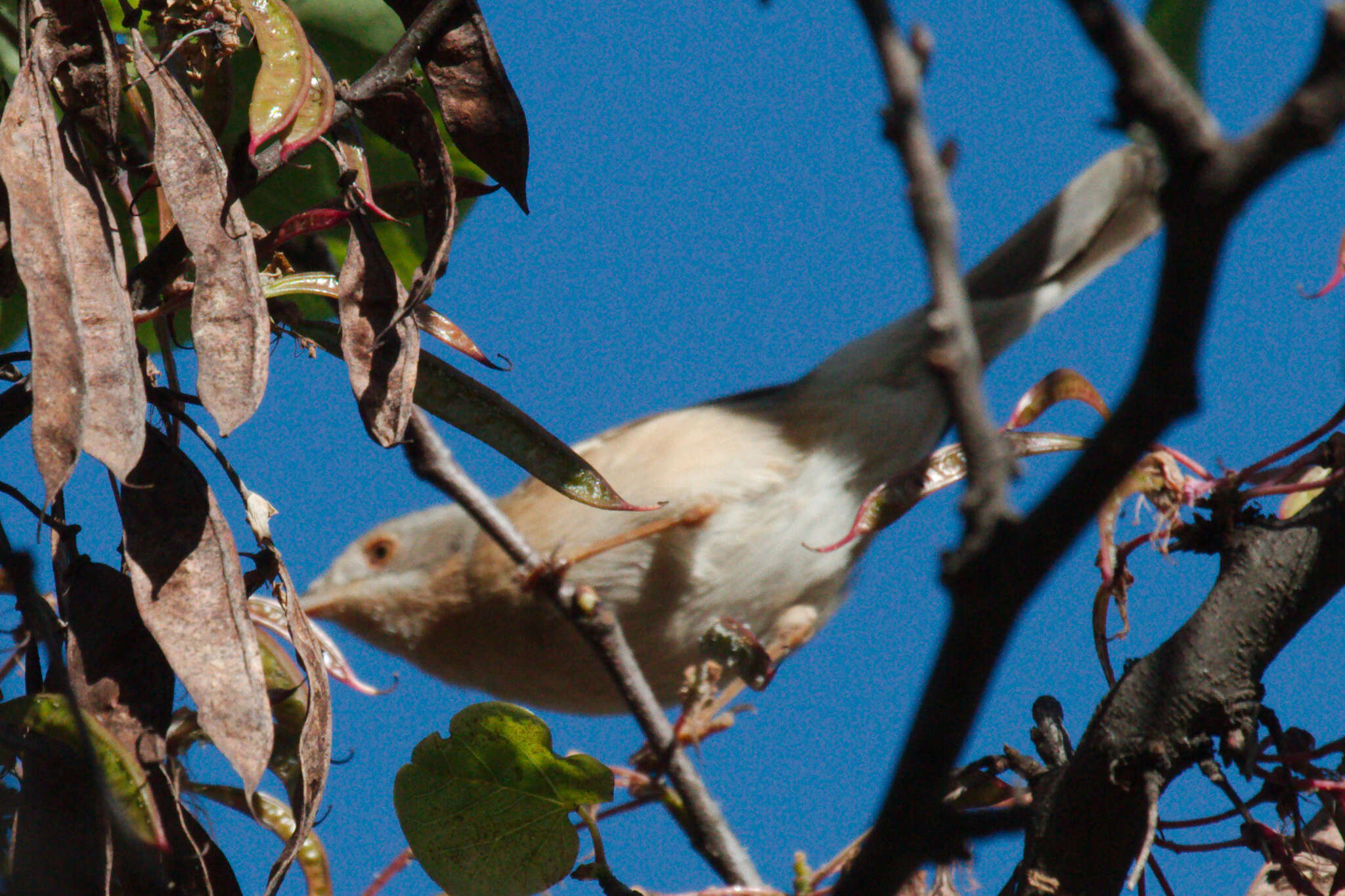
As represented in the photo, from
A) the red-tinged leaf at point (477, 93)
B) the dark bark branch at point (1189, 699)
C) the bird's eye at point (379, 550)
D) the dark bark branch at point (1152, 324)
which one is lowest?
the dark bark branch at point (1152, 324)

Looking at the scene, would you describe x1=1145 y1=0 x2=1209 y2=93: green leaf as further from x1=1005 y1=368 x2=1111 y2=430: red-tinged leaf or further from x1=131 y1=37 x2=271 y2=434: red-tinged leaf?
x1=131 y1=37 x2=271 y2=434: red-tinged leaf

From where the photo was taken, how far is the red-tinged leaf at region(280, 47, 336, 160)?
1.20 metres

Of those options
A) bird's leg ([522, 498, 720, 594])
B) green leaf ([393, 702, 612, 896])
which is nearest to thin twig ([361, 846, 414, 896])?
green leaf ([393, 702, 612, 896])

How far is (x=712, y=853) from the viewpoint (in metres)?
1.65

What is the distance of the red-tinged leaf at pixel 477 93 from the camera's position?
1.36 meters

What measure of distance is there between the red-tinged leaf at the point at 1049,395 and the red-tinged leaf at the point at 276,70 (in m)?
0.83

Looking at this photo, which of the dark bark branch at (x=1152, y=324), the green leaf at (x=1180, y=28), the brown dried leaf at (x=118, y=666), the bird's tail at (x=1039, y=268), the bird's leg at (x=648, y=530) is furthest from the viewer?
the bird's tail at (x=1039, y=268)

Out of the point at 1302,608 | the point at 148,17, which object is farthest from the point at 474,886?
the point at 148,17

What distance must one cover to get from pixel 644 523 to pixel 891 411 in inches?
27.3

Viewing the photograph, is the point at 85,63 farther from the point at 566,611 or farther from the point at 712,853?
the point at 712,853

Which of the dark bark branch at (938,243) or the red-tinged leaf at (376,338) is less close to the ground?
the red-tinged leaf at (376,338)

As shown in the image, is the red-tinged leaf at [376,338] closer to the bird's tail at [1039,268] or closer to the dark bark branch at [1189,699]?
the dark bark branch at [1189,699]

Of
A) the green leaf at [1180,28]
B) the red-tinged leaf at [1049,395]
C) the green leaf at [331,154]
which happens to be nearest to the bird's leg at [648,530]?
the green leaf at [331,154]

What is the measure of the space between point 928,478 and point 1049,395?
0.17 meters
